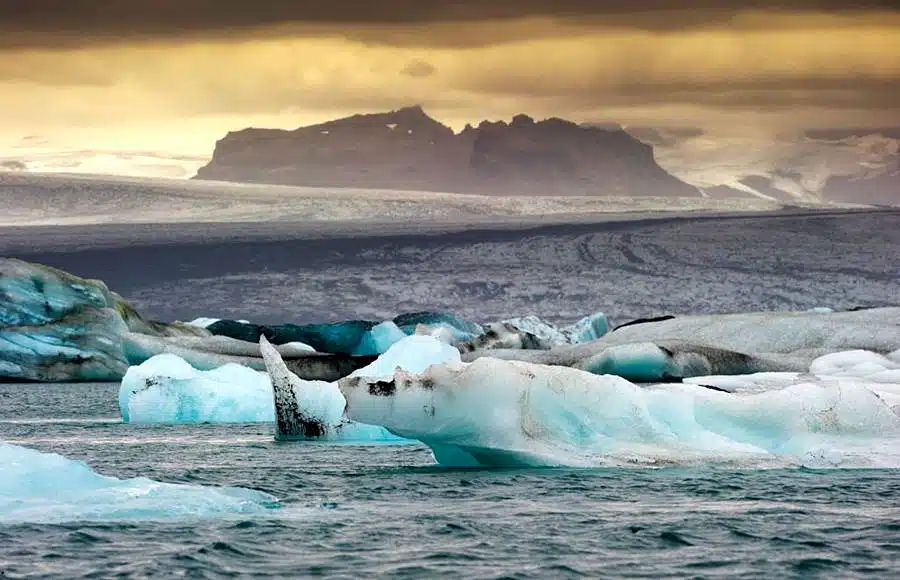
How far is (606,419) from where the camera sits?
44.4 ft

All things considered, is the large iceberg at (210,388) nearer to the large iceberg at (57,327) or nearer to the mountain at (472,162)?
the large iceberg at (57,327)

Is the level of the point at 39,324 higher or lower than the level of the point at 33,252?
lower

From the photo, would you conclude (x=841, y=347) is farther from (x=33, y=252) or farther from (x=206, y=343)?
(x=33, y=252)

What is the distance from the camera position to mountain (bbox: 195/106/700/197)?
Result: 166 m

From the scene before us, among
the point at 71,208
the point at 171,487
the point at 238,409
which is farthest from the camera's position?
the point at 71,208

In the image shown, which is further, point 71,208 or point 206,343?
point 71,208

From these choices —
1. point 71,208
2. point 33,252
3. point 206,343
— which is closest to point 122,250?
point 33,252

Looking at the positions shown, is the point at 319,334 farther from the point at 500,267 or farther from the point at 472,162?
the point at 472,162

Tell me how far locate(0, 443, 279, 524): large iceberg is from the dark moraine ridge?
3994 centimetres

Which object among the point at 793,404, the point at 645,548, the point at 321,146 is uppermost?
the point at 321,146

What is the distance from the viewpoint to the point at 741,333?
3338 cm

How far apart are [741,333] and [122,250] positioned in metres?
31.5

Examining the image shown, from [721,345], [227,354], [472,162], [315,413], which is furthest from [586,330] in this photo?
[472,162]

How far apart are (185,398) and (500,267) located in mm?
34066
